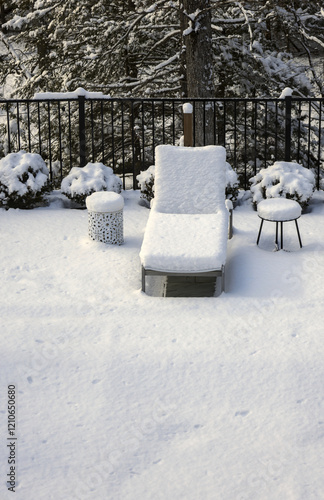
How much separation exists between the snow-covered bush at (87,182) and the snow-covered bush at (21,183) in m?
0.31

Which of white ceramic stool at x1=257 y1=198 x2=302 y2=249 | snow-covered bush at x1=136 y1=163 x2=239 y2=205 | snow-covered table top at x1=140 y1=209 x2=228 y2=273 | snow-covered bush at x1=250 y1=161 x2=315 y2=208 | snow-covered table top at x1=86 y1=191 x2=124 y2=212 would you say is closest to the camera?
snow-covered table top at x1=140 y1=209 x2=228 y2=273

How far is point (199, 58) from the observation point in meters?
10.7

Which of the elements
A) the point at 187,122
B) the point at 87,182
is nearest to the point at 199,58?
the point at 187,122

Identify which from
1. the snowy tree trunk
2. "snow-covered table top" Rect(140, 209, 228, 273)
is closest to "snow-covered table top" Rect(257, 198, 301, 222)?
"snow-covered table top" Rect(140, 209, 228, 273)

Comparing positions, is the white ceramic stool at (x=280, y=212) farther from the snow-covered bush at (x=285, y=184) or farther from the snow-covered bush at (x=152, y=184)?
the snow-covered bush at (x=152, y=184)

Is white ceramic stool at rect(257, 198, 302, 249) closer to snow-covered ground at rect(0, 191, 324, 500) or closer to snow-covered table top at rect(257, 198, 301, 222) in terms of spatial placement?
snow-covered table top at rect(257, 198, 301, 222)

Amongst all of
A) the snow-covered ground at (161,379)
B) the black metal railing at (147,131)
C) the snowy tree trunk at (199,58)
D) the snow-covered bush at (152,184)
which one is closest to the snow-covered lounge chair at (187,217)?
the snow-covered ground at (161,379)

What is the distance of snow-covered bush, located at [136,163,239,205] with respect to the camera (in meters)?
8.76

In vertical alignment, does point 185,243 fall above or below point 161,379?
above

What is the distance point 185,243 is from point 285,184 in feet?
8.46

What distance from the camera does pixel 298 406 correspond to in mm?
4578

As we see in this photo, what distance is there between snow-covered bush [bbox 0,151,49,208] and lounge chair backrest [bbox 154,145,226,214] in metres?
2.15

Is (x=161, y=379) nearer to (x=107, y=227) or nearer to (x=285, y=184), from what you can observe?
(x=107, y=227)

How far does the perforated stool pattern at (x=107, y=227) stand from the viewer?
7479 mm
